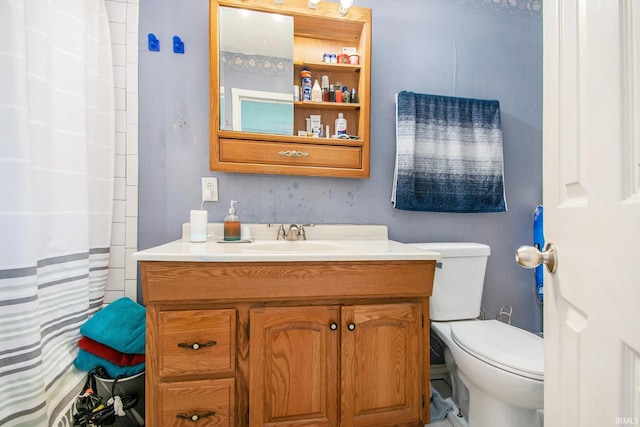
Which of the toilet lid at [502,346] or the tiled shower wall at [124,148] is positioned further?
the tiled shower wall at [124,148]

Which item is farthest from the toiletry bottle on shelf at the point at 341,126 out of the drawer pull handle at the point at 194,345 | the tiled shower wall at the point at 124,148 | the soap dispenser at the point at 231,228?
the drawer pull handle at the point at 194,345

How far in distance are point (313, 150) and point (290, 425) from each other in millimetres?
1163

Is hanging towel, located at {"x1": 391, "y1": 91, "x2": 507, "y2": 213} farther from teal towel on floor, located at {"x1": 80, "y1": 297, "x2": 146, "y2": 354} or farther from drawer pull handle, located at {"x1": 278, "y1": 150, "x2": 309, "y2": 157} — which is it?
teal towel on floor, located at {"x1": 80, "y1": 297, "x2": 146, "y2": 354}

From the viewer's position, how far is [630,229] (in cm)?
33

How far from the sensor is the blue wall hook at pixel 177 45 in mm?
1409

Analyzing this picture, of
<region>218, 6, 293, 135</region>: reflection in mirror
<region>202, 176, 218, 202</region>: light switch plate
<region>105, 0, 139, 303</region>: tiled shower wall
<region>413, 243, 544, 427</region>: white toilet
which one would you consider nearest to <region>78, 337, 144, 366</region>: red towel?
<region>105, 0, 139, 303</region>: tiled shower wall

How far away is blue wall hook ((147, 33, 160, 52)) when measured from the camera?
1.40m

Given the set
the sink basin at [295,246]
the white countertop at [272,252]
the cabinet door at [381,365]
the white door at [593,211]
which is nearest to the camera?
the white door at [593,211]

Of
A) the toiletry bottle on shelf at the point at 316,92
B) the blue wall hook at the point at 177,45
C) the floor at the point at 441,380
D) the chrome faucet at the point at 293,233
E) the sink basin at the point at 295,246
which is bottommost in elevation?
the floor at the point at 441,380

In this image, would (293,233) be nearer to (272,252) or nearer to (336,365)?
(272,252)

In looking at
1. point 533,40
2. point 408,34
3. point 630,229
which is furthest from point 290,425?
point 533,40

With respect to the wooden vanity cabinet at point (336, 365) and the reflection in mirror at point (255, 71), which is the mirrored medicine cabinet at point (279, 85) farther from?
the wooden vanity cabinet at point (336, 365)

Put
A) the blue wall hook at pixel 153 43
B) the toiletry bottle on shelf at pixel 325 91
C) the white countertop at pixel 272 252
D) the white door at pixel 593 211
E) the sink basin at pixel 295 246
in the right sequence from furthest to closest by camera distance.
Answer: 1. the toiletry bottle on shelf at pixel 325 91
2. the blue wall hook at pixel 153 43
3. the sink basin at pixel 295 246
4. the white countertop at pixel 272 252
5. the white door at pixel 593 211

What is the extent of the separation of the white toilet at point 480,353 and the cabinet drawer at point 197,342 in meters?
0.89
